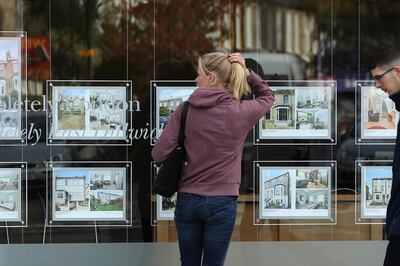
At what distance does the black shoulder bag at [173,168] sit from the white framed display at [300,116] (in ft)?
4.70

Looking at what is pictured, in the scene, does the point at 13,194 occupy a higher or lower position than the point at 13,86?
lower

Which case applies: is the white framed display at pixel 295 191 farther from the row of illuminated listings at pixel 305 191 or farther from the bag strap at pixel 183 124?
the bag strap at pixel 183 124

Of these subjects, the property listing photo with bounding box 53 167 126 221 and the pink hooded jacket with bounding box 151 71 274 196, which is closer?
the pink hooded jacket with bounding box 151 71 274 196

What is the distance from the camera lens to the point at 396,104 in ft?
10.8

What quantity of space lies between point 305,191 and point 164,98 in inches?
50.5

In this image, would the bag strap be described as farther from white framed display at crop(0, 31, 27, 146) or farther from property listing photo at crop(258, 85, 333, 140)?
white framed display at crop(0, 31, 27, 146)

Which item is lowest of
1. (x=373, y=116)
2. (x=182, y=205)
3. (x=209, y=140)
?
(x=182, y=205)

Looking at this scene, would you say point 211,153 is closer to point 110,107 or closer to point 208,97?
point 208,97

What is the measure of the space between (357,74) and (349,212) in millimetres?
1058

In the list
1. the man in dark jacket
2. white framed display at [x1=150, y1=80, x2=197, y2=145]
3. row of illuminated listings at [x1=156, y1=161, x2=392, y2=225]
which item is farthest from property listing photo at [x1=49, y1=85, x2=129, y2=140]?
the man in dark jacket

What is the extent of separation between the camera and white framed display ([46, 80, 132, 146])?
5316mm

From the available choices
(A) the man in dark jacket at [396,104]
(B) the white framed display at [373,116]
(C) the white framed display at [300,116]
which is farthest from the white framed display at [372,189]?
(A) the man in dark jacket at [396,104]

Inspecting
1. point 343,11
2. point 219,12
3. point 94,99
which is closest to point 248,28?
point 219,12

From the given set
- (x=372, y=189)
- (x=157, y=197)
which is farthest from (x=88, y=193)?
(x=372, y=189)
